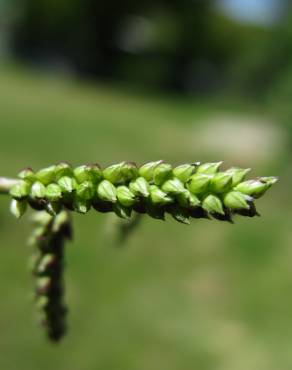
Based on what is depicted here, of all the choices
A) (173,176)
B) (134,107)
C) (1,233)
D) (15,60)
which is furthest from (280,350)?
(15,60)

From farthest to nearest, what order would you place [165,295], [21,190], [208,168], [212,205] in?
[165,295]
[21,190]
[208,168]
[212,205]

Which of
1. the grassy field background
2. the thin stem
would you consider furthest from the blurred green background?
the thin stem

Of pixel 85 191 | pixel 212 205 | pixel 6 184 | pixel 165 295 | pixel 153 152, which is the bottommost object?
pixel 212 205

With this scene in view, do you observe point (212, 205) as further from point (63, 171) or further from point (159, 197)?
point (63, 171)

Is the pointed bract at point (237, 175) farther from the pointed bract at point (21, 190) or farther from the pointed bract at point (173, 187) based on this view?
the pointed bract at point (21, 190)

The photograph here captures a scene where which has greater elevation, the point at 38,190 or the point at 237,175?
the point at 38,190

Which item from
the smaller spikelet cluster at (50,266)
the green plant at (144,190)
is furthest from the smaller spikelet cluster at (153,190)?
the smaller spikelet cluster at (50,266)

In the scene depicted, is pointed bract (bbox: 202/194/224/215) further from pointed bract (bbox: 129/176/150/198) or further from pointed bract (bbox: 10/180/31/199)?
pointed bract (bbox: 10/180/31/199)

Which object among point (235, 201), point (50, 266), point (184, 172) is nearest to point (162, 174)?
point (184, 172)
